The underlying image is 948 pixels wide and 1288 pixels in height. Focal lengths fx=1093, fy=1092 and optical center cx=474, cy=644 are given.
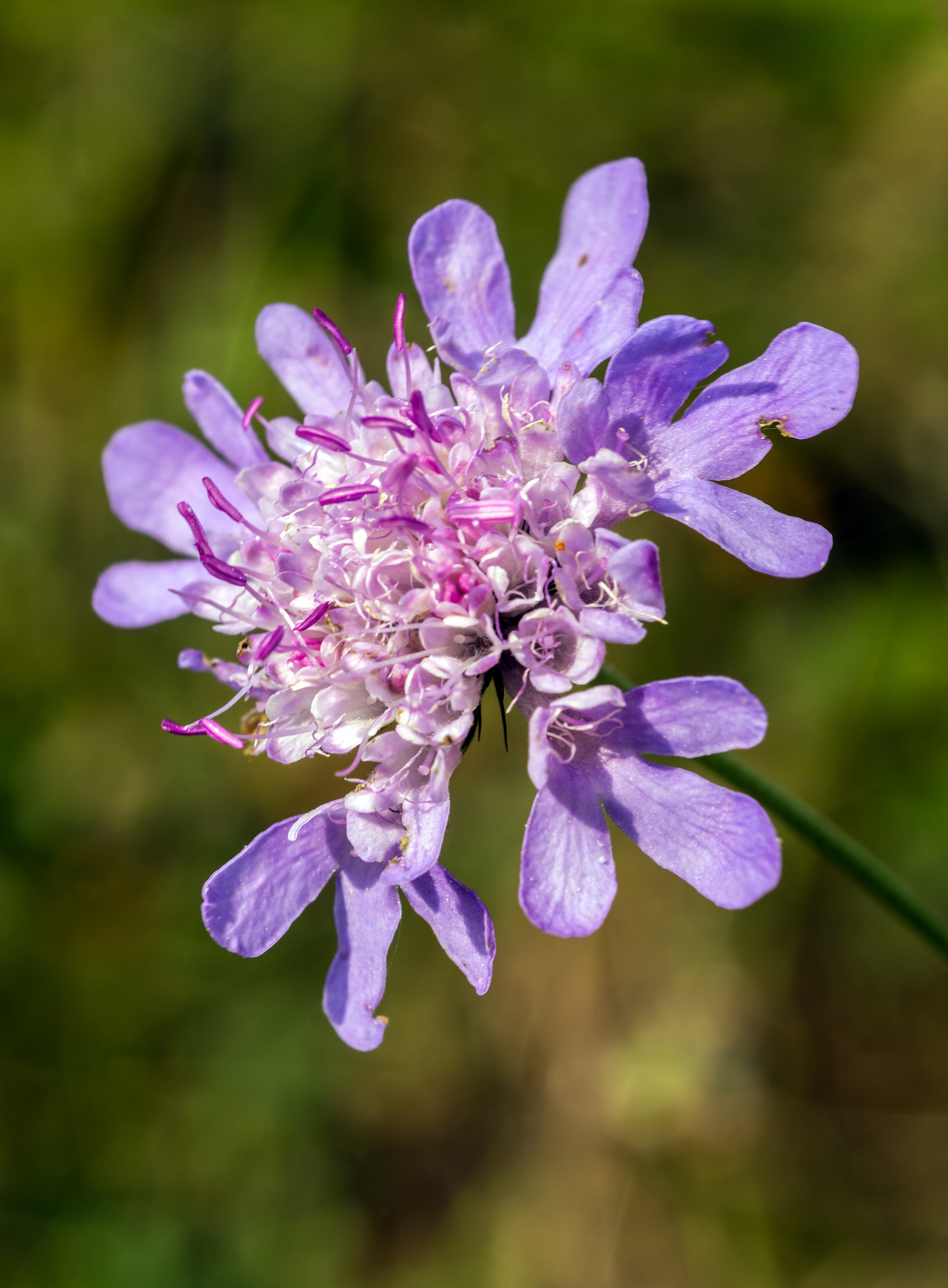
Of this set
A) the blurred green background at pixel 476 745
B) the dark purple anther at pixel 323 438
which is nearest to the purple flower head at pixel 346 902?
the dark purple anther at pixel 323 438

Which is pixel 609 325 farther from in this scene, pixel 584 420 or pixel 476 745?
pixel 476 745

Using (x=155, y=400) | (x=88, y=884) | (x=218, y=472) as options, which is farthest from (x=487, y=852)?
(x=155, y=400)

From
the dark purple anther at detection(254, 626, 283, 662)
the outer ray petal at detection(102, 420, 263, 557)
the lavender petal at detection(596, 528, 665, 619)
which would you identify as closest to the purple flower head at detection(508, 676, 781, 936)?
the lavender petal at detection(596, 528, 665, 619)

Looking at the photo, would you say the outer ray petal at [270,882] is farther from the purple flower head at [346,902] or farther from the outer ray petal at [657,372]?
the outer ray petal at [657,372]

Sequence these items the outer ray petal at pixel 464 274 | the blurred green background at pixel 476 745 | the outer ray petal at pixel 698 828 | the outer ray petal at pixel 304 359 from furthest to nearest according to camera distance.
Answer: the blurred green background at pixel 476 745 < the outer ray petal at pixel 304 359 < the outer ray petal at pixel 464 274 < the outer ray petal at pixel 698 828

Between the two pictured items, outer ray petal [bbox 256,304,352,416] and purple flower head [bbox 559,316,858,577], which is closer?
purple flower head [bbox 559,316,858,577]

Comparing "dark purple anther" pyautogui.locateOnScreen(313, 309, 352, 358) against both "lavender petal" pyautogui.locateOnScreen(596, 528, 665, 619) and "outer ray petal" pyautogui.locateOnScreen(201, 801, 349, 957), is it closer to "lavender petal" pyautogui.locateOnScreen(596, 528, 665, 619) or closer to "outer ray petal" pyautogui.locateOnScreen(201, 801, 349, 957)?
"lavender petal" pyautogui.locateOnScreen(596, 528, 665, 619)

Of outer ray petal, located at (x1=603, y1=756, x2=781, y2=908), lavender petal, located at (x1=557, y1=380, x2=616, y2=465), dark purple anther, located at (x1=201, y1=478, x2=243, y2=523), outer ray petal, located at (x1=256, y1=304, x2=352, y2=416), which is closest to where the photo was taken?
outer ray petal, located at (x1=603, y1=756, x2=781, y2=908)

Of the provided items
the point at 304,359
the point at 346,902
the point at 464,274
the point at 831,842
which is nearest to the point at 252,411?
the point at 304,359
